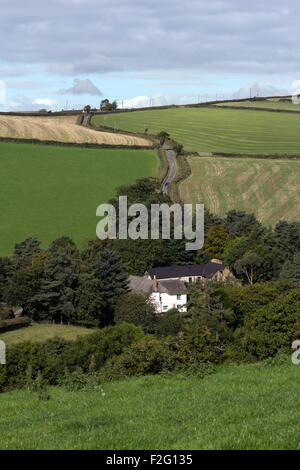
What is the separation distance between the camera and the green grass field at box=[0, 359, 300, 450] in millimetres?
14039

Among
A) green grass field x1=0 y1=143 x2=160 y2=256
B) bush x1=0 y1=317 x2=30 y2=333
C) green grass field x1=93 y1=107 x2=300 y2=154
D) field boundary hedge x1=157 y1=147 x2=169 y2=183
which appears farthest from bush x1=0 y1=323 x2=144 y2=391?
green grass field x1=93 y1=107 x2=300 y2=154

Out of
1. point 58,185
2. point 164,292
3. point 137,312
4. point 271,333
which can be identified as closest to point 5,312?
point 137,312

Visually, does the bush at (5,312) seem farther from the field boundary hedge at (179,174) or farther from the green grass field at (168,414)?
the green grass field at (168,414)

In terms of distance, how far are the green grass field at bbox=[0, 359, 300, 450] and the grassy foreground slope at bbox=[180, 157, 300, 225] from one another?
9303 centimetres

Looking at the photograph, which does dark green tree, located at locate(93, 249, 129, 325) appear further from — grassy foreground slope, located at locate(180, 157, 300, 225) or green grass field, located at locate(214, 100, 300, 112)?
green grass field, located at locate(214, 100, 300, 112)

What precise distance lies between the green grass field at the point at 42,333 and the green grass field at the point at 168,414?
148 ft

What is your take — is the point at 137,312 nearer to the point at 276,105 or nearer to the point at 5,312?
the point at 5,312

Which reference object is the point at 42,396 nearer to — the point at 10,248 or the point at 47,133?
the point at 10,248

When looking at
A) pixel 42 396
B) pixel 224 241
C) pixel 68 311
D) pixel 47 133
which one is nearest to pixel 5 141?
pixel 47 133

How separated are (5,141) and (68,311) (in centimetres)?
7855

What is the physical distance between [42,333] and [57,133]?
9007 cm

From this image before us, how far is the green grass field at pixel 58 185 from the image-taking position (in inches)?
4199

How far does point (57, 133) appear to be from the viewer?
15425 cm
